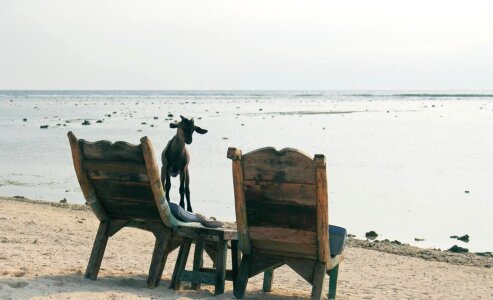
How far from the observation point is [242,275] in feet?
25.5

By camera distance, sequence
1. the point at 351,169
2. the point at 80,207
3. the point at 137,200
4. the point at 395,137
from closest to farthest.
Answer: the point at 137,200 < the point at 80,207 < the point at 351,169 < the point at 395,137

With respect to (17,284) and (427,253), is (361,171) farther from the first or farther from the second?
(17,284)

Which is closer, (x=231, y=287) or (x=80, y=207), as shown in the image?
(x=231, y=287)

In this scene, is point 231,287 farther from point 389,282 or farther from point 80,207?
point 80,207

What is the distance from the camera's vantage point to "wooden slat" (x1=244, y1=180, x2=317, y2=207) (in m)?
7.09

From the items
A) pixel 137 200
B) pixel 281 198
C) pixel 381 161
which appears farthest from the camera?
pixel 381 161

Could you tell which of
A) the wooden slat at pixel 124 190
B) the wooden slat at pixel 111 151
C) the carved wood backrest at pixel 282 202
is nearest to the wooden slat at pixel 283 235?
the carved wood backrest at pixel 282 202

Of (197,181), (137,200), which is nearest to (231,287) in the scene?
(137,200)

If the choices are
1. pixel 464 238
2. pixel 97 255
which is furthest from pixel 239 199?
pixel 464 238

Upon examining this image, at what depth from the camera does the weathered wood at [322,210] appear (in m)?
6.91

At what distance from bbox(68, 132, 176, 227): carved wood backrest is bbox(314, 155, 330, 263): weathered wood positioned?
1523 millimetres

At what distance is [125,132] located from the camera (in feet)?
140

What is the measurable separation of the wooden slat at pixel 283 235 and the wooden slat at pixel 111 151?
1.30 meters

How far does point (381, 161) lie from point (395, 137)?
496 inches
